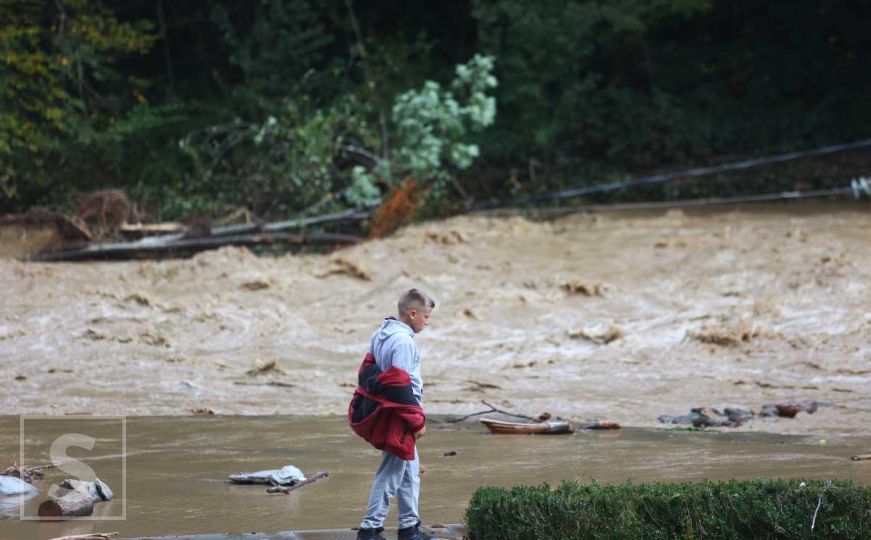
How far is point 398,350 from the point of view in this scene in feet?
22.2

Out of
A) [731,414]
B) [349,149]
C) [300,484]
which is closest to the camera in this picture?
[300,484]

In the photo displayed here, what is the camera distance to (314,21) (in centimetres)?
2603

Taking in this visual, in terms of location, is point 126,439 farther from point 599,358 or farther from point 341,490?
point 599,358

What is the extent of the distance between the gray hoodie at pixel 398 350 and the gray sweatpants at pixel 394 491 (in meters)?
0.39

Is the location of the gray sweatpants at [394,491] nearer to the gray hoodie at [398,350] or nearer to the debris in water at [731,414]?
the gray hoodie at [398,350]

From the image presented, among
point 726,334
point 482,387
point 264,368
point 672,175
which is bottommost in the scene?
point 482,387

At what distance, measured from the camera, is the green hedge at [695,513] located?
6176 mm

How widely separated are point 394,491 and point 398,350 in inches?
31.8

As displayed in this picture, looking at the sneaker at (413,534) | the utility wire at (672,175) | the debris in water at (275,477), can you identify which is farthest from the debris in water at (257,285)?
the sneaker at (413,534)

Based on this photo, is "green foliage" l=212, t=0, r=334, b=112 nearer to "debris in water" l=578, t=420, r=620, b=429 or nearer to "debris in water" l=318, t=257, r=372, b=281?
"debris in water" l=318, t=257, r=372, b=281

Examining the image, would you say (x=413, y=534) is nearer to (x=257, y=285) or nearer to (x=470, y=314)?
(x=470, y=314)

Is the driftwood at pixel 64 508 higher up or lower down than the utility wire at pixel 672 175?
lower down

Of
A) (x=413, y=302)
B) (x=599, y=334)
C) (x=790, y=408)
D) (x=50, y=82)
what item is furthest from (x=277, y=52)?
(x=413, y=302)

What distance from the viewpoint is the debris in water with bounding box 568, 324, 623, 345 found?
1505cm
